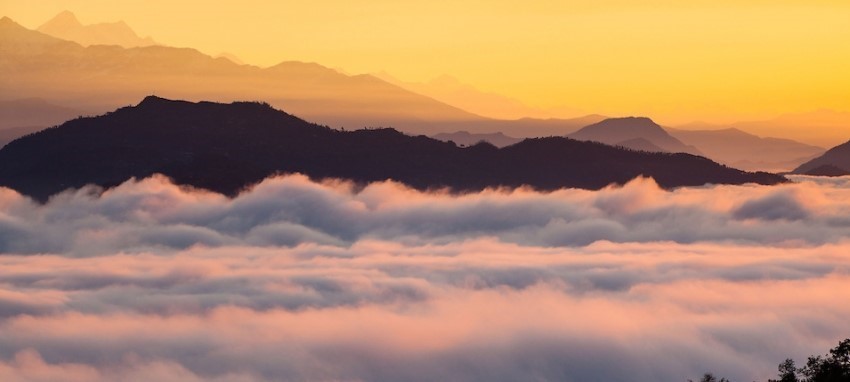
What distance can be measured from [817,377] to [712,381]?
1676 cm

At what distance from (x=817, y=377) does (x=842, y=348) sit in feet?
12.6

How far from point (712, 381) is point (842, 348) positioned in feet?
63.9

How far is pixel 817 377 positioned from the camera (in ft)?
419

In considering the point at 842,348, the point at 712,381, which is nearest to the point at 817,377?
the point at 842,348

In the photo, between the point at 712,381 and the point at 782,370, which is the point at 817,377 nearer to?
the point at 782,370

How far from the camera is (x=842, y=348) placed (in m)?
126

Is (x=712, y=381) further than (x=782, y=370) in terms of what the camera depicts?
Yes

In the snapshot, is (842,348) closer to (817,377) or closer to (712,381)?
(817,377)

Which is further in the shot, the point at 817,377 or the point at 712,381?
the point at 712,381

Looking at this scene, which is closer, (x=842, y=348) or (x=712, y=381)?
(x=842, y=348)

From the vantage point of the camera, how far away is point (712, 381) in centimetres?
14275

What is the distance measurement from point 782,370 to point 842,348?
27.0 ft

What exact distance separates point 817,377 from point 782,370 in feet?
18.2
